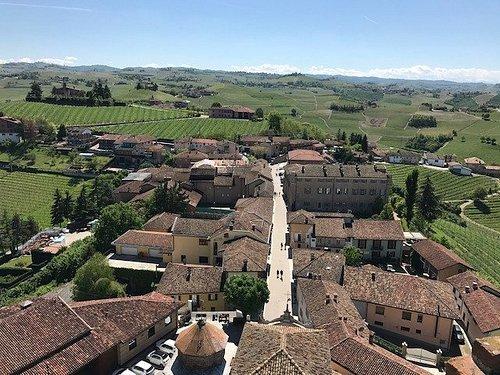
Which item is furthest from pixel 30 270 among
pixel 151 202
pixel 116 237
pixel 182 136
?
pixel 182 136

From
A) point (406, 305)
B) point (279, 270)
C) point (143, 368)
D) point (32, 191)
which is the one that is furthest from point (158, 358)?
point (32, 191)

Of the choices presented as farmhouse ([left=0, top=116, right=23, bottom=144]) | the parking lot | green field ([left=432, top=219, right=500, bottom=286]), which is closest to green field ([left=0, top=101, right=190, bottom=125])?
farmhouse ([left=0, top=116, right=23, bottom=144])

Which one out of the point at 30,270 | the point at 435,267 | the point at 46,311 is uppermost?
the point at 46,311

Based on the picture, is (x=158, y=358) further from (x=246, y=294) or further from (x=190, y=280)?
(x=190, y=280)

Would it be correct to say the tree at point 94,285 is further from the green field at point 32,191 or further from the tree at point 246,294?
the green field at point 32,191

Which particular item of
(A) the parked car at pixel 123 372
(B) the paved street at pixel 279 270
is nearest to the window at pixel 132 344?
(A) the parked car at pixel 123 372

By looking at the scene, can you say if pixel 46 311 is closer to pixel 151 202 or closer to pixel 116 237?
pixel 116 237

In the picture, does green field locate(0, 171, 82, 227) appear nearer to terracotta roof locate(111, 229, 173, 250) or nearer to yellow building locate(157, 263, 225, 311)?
terracotta roof locate(111, 229, 173, 250)
